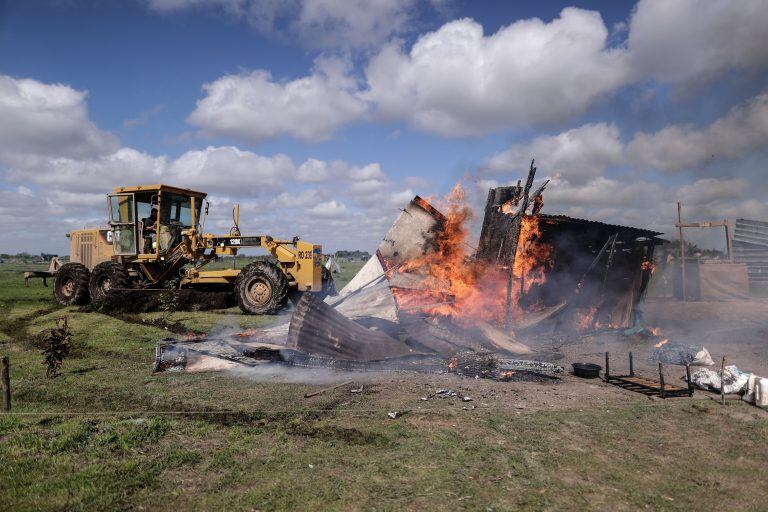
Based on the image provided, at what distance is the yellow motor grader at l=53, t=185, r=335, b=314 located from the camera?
1486 centimetres

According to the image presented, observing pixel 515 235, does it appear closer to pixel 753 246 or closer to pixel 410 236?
pixel 410 236

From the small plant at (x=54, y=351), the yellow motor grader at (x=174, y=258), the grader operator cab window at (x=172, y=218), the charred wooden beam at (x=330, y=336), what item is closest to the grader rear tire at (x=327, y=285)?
the yellow motor grader at (x=174, y=258)

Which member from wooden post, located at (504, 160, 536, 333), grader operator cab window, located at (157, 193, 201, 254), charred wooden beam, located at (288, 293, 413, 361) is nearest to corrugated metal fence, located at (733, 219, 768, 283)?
wooden post, located at (504, 160, 536, 333)

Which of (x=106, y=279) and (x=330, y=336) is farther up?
(x=106, y=279)

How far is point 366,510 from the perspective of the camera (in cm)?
373

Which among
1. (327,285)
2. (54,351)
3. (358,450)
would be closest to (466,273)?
(327,285)

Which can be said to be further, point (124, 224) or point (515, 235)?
point (124, 224)

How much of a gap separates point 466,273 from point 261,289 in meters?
6.84

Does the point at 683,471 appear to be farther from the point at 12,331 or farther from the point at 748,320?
the point at 12,331

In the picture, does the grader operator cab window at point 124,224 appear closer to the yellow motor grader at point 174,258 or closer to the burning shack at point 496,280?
the yellow motor grader at point 174,258

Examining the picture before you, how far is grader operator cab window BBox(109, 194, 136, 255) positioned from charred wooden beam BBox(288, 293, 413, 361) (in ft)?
34.2

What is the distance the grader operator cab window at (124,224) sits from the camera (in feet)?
51.8

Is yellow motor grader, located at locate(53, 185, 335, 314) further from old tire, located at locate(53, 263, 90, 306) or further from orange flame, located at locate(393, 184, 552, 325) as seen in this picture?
orange flame, located at locate(393, 184, 552, 325)

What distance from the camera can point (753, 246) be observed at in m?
20.7
